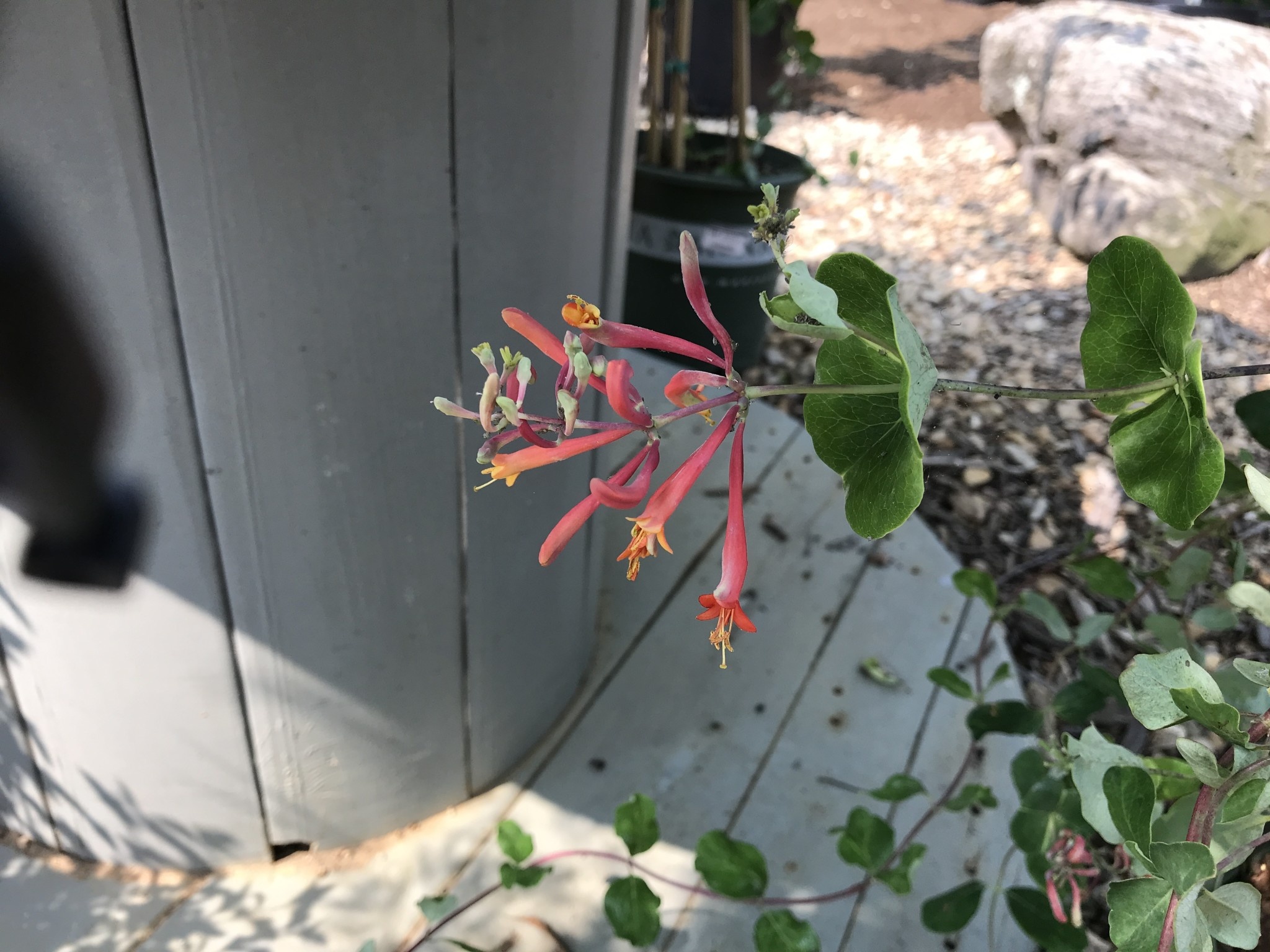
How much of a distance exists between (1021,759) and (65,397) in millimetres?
819

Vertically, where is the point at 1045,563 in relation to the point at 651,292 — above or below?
below

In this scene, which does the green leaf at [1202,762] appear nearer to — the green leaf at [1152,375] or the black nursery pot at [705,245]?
the green leaf at [1152,375]

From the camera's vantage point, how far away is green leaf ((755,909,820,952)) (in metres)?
0.78

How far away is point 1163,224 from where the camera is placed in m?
2.77

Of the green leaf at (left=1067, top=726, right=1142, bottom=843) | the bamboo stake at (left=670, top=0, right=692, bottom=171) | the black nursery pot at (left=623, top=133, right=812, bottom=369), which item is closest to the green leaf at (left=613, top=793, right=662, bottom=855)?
the green leaf at (left=1067, top=726, right=1142, bottom=843)

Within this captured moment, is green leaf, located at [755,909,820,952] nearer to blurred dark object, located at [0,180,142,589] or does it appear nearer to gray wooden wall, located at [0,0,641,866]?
gray wooden wall, located at [0,0,641,866]

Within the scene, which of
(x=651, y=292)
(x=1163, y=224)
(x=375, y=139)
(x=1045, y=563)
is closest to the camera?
(x=375, y=139)

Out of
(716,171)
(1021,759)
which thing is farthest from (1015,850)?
(716,171)

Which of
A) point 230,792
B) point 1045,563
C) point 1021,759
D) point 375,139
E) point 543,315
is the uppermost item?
point 375,139

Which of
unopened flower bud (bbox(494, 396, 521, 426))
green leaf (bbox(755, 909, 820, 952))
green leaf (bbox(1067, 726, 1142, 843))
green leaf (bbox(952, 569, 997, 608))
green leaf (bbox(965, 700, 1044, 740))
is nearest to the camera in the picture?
unopened flower bud (bbox(494, 396, 521, 426))

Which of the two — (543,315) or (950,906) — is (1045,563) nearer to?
(950,906)

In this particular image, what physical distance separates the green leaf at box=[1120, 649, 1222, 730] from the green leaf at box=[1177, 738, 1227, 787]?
1 centimetres

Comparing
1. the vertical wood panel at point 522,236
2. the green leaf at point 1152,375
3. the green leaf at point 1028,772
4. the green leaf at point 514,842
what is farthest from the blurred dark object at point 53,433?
the green leaf at point 1028,772

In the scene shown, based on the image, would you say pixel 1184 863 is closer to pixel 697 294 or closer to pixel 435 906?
Result: pixel 697 294
